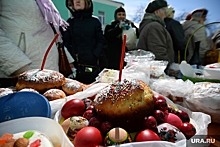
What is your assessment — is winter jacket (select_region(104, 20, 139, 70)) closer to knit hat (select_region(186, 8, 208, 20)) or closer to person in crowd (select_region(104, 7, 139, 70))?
person in crowd (select_region(104, 7, 139, 70))

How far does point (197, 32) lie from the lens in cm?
248

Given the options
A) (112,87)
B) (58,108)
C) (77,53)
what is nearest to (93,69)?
(77,53)

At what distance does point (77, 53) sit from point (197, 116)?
5.53 ft

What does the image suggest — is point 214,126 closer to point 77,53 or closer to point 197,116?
point 197,116

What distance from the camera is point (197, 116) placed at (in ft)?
2.31

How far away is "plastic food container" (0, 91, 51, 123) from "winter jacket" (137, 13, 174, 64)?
1.57m

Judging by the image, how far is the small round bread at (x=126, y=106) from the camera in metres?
0.62

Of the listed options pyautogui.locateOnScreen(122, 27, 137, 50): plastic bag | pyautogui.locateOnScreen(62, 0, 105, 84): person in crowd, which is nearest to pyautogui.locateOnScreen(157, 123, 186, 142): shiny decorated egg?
pyautogui.locateOnScreen(62, 0, 105, 84): person in crowd

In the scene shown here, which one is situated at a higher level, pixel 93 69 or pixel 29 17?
pixel 29 17

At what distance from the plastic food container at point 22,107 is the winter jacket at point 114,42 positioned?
1.97 m

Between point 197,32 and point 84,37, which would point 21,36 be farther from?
point 197,32

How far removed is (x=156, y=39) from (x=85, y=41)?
856 mm

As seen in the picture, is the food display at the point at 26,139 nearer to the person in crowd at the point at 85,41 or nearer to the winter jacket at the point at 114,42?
the person in crowd at the point at 85,41

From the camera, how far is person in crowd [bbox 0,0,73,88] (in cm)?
116
